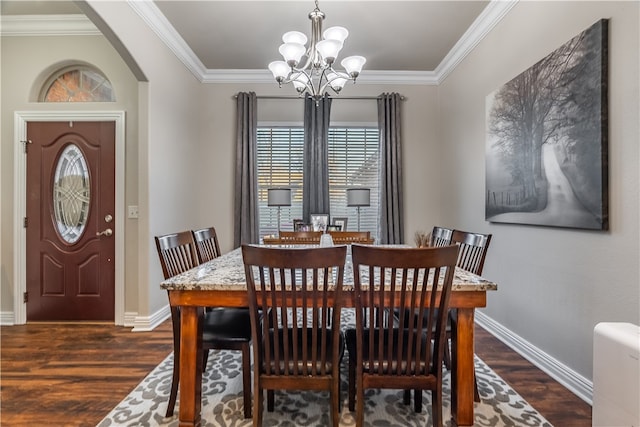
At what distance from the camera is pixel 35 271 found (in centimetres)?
306

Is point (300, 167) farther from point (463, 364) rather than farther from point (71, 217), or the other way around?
point (463, 364)

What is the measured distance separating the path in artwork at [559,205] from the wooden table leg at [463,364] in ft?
3.36

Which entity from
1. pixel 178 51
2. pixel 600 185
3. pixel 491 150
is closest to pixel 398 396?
pixel 600 185

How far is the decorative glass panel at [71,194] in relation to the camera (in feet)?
10.0

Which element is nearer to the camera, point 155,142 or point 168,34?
point 155,142

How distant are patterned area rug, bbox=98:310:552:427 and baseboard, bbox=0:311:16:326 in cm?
212

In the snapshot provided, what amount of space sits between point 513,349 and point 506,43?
260cm

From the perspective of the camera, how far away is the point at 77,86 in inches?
125

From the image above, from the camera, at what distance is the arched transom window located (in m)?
3.16

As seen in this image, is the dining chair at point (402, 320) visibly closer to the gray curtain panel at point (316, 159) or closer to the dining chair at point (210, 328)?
the dining chair at point (210, 328)

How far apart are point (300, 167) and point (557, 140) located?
296cm

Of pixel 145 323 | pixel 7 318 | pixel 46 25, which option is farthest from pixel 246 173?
pixel 7 318

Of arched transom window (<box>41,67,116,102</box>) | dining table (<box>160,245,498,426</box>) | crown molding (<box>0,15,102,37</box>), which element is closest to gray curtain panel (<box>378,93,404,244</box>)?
dining table (<box>160,245,498,426</box>)

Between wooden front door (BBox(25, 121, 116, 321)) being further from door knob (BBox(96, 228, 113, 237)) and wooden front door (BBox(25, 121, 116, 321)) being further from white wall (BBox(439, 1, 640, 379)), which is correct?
white wall (BBox(439, 1, 640, 379))
